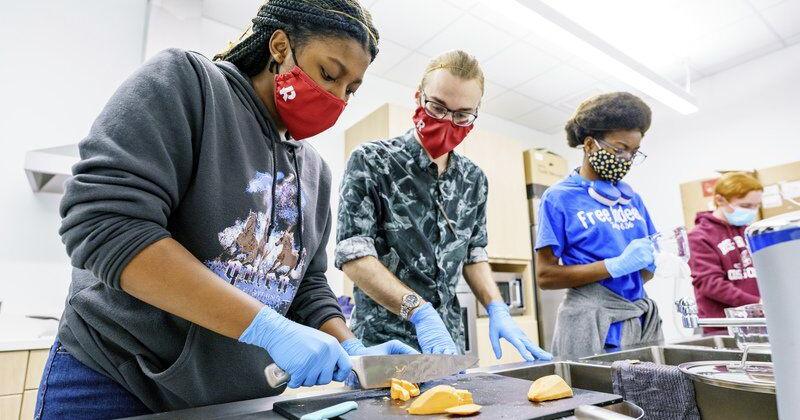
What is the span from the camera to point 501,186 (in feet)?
13.0

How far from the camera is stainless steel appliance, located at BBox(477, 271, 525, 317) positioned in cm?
365

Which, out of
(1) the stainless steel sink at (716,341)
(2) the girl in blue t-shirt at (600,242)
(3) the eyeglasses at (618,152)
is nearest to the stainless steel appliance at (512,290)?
(2) the girl in blue t-shirt at (600,242)

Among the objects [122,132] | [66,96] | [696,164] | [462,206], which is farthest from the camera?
[696,164]

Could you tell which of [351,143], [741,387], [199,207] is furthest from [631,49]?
[199,207]

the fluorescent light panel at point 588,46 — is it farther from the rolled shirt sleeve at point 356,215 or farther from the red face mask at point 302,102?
the red face mask at point 302,102

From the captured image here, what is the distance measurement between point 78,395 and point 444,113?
1.09 metres

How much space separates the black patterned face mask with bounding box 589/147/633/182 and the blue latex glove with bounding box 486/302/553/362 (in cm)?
70

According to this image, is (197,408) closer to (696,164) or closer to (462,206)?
(462,206)

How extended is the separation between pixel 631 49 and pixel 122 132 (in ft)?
12.8

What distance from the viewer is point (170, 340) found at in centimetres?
70

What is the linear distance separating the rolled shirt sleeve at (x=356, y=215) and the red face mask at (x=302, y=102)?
0.34 metres

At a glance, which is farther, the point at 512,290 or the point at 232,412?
the point at 512,290

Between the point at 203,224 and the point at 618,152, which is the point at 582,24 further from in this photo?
the point at 203,224

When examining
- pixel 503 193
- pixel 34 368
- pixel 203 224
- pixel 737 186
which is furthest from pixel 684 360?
pixel 503 193
